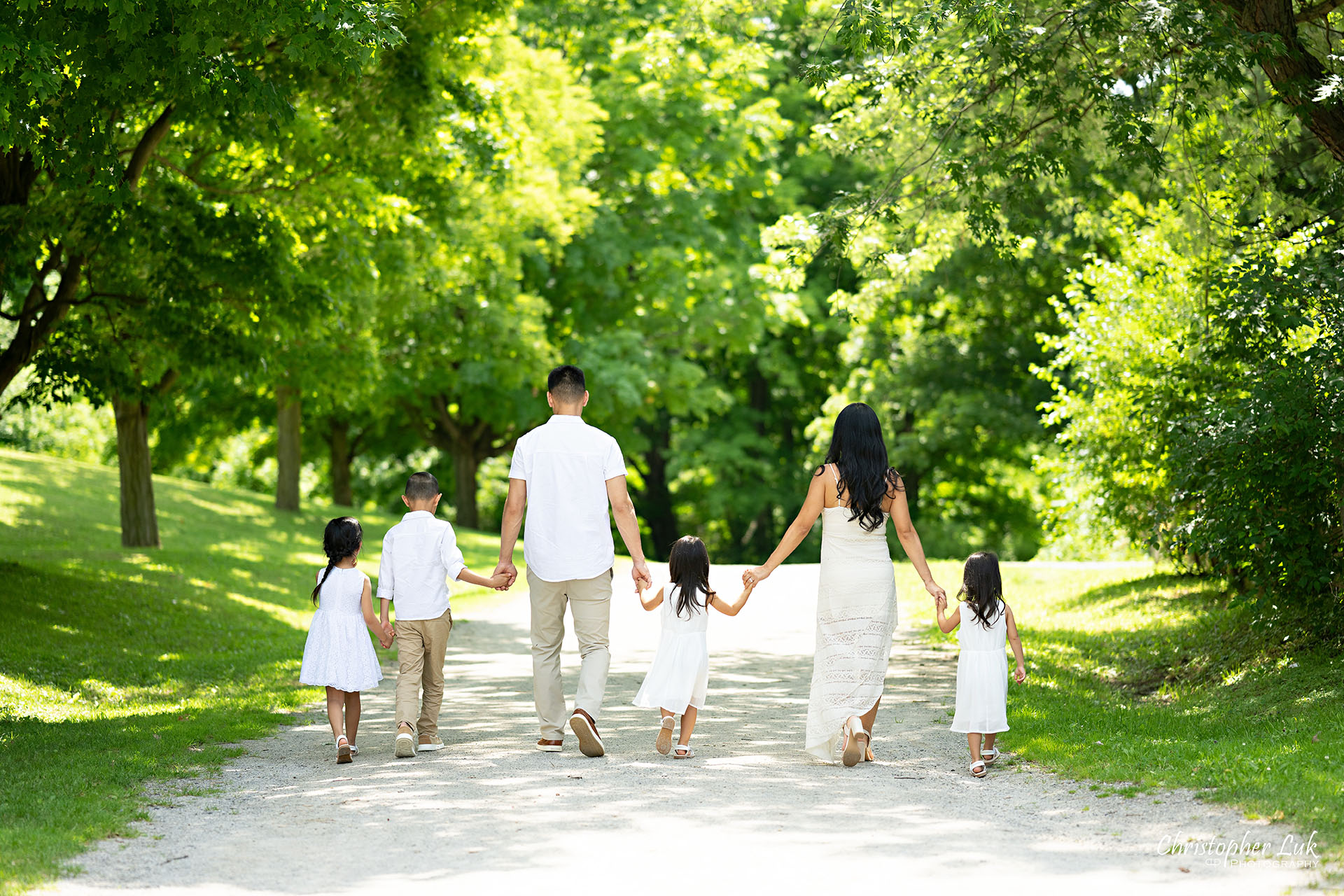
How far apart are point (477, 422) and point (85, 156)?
2405 cm

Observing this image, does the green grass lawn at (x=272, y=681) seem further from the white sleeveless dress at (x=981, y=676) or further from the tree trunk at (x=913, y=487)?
the tree trunk at (x=913, y=487)

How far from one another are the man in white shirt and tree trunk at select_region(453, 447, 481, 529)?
25138mm

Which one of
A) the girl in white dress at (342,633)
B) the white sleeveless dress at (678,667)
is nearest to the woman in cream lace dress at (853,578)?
the white sleeveless dress at (678,667)

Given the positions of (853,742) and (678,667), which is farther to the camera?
(678,667)

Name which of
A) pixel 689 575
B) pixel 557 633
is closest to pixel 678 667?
pixel 689 575

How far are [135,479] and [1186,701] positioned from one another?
617 inches

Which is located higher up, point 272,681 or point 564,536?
point 564,536

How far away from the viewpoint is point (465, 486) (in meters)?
32.9

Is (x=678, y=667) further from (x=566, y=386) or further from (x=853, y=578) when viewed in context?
(x=566, y=386)

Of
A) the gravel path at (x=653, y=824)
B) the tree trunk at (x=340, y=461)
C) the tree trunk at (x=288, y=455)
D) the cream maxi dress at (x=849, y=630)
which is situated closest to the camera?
the gravel path at (x=653, y=824)

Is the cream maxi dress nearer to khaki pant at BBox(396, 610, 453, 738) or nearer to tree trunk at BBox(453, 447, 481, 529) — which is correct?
khaki pant at BBox(396, 610, 453, 738)

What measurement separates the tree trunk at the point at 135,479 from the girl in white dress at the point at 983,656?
48.7 ft

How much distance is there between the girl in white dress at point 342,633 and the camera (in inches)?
308

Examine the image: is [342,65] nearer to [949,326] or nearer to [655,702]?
[655,702]
